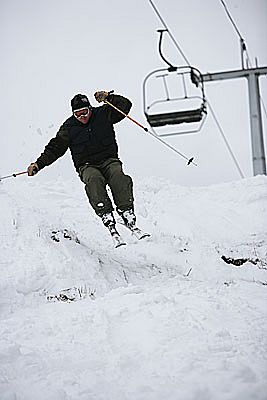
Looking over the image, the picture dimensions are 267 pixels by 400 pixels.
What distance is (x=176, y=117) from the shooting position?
7.75 meters

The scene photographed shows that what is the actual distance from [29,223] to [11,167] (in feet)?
28.0

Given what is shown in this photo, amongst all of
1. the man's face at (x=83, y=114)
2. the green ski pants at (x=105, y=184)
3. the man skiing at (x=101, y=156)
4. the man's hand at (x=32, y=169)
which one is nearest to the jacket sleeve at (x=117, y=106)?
the man skiing at (x=101, y=156)

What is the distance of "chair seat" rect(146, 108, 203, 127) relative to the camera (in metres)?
7.67

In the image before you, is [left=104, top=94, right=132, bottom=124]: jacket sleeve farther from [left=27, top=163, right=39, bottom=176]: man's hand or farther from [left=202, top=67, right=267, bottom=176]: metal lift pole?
[left=202, top=67, right=267, bottom=176]: metal lift pole

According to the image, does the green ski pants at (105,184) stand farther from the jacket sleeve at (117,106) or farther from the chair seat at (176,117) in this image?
the chair seat at (176,117)

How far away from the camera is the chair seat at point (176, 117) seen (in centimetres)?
767

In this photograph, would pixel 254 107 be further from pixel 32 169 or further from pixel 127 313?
pixel 127 313

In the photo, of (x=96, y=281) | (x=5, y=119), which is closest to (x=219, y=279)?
(x=96, y=281)

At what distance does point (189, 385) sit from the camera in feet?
6.93

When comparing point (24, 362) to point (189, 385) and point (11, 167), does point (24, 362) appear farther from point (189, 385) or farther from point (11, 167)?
point (11, 167)

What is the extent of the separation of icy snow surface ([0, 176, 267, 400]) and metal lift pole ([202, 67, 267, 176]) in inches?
143

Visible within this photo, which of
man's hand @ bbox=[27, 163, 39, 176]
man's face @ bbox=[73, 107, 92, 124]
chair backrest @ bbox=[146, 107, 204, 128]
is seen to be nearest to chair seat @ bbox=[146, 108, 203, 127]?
chair backrest @ bbox=[146, 107, 204, 128]

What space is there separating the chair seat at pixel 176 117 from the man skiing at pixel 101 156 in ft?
7.36

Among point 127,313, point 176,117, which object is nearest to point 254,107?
point 176,117
